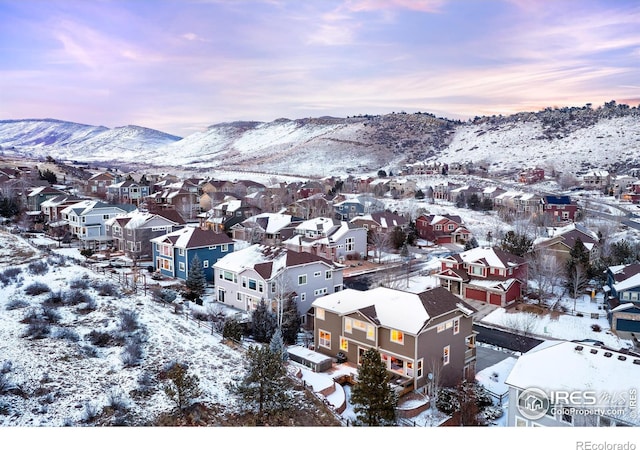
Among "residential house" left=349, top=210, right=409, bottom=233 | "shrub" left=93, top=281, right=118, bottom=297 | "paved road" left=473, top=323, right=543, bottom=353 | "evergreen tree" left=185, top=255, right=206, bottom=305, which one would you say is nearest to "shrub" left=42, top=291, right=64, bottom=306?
"shrub" left=93, top=281, right=118, bottom=297

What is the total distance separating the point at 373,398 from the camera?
6.18 m

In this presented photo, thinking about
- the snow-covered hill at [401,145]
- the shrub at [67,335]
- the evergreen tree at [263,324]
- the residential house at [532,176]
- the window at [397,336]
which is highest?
the snow-covered hill at [401,145]

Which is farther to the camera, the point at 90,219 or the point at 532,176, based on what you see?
the point at 532,176

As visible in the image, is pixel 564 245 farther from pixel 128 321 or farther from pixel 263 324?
pixel 128 321

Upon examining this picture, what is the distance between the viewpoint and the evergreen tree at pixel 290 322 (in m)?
11.3

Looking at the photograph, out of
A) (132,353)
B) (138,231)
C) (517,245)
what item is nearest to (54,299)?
(132,353)

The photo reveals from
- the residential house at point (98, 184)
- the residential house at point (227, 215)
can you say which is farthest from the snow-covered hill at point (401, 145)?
the residential house at point (227, 215)

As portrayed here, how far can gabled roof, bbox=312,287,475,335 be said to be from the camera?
30.8ft

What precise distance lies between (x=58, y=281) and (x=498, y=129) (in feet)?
215

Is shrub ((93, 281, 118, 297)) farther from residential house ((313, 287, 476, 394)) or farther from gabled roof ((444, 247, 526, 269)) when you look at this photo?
gabled roof ((444, 247, 526, 269))

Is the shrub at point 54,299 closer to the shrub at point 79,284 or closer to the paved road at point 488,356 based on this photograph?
the shrub at point 79,284

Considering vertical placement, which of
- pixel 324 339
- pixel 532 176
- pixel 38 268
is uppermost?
pixel 532 176

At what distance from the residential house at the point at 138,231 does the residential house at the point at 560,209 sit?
2065 cm

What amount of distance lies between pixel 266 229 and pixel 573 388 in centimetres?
1845
